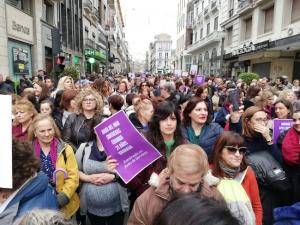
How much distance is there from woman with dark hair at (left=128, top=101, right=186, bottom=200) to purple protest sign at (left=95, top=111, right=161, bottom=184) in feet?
0.58

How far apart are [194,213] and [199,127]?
8.83 ft

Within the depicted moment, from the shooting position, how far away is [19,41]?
585 inches

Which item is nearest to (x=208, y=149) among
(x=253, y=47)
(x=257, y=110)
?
(x=257, y=110)

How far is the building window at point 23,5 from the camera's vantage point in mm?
14528

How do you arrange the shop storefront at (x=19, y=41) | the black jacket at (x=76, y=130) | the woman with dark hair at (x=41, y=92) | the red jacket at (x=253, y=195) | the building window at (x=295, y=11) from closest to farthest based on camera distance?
the red jacket at (x=253, y=195) < the black jacket at (x=76, y=130) < the woman with dark hair at (x=41, y=92) < the shop storefront at (x=19, y=41) < the building window at (x=295, y=11)

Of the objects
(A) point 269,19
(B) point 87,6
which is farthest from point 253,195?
(B) point 87,6

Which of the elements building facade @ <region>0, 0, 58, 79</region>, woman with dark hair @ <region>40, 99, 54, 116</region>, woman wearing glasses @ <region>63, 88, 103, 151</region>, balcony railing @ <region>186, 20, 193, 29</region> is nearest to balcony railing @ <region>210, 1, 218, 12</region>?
balcony railing @ <region>186, 20, 193, 29</region>

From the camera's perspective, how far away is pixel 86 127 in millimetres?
4078

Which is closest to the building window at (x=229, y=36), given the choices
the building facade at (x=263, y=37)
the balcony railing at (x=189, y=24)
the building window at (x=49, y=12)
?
the building facade at (x=263, y=37)

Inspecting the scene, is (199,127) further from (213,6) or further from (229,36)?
Answer: (213,6)

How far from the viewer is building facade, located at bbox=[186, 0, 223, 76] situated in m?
31.5

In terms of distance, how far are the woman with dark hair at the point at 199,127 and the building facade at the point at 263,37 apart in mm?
13027

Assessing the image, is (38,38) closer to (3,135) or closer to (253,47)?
(253,47)

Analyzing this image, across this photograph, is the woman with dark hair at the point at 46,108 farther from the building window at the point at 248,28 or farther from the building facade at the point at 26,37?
the building window at the point at 248,28
